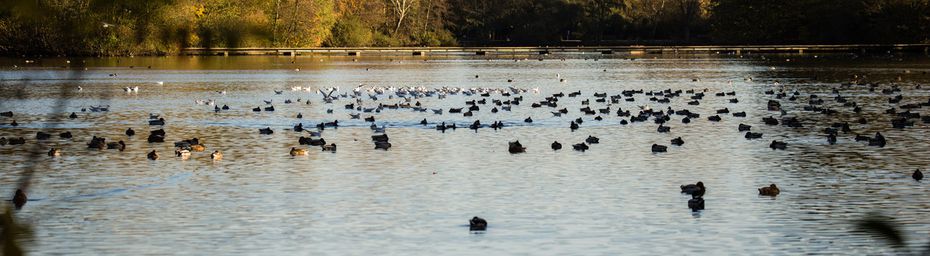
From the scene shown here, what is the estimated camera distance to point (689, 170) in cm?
2486

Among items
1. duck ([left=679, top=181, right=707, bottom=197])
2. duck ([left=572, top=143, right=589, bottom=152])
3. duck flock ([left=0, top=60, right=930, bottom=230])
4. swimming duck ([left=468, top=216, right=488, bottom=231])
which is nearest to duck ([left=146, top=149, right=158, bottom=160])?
duck flock ([left=0, top=60, right=930, bottom=230])

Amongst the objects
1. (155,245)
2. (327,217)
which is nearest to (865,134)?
(327,217)

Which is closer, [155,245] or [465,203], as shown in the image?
[155,245]

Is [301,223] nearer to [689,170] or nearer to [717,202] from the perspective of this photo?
[717,202]

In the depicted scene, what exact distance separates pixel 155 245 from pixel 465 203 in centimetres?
547

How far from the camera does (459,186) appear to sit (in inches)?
885

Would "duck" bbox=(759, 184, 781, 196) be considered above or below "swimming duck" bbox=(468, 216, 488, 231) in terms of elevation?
below

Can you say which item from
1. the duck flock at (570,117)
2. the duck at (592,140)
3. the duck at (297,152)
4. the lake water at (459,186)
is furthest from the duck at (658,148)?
the duck at (297,152)

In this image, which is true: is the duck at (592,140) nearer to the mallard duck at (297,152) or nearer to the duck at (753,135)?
the duck at (753,135)

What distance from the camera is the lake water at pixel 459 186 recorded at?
16.1 meters

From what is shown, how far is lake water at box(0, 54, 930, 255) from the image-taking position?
1612cm

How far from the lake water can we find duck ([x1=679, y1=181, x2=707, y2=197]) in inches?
7.7

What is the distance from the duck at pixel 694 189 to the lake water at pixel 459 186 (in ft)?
0.64

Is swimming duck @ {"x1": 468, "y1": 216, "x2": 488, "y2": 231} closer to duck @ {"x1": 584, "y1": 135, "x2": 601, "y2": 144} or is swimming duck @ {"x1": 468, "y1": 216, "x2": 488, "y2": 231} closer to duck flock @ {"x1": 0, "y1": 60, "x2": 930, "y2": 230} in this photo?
duck flock @ {"x1": 0, "y1": 60, "x2": 930, "y2": 230}
